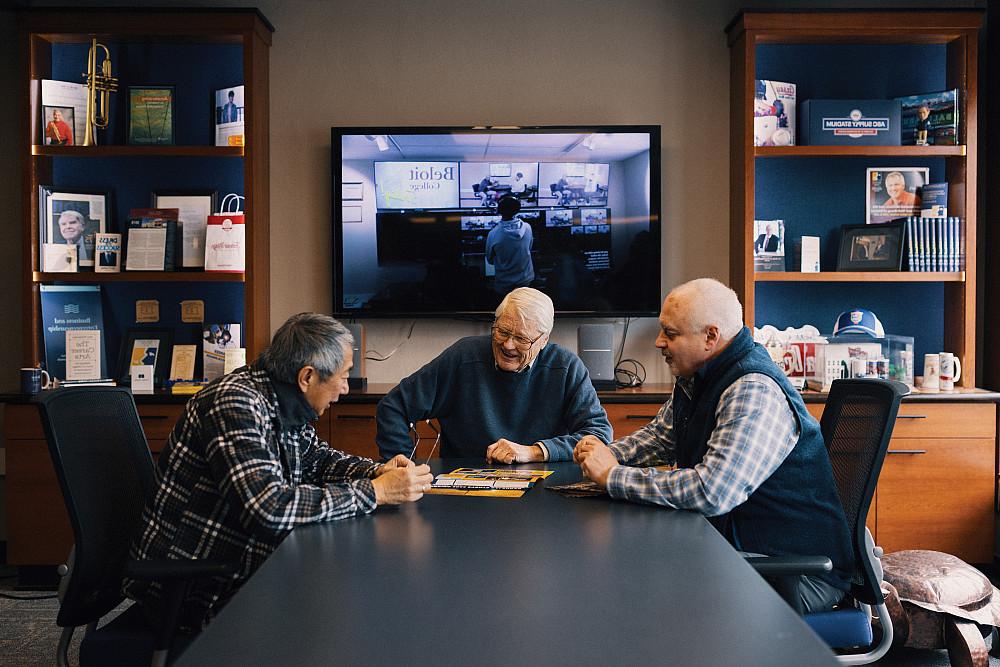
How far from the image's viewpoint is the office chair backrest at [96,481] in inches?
77.0

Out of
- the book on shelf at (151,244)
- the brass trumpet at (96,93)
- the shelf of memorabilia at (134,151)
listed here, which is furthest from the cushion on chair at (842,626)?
the brass trumpet at (96,93)

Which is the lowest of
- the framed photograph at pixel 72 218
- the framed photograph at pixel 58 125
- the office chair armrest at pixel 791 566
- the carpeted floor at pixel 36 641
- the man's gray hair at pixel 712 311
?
the carpeted floor at pixel 36 641

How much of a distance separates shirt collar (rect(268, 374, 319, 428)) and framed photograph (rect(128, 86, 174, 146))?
107 inches

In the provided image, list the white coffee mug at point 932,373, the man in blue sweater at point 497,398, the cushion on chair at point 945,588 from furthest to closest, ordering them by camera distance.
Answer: the white coffee mug at point 932,373 < the cushion on chair at point 945,588 < the man in blue sweater at point 497,398

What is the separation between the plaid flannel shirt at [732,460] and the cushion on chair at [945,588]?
4.54 feet

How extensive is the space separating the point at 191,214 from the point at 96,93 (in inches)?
26.6

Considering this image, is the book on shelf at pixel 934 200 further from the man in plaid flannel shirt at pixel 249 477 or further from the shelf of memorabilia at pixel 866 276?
the man in plaid flannel shirt at pixel 249 477

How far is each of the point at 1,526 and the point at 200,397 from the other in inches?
127

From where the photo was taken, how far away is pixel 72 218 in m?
4.32

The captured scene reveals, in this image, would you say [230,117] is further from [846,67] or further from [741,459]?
[741,459]

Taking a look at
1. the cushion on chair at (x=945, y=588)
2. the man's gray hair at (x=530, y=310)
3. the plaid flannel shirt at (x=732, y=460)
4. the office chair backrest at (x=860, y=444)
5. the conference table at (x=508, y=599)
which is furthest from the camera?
the cushion on chair at (x=945, y=588)

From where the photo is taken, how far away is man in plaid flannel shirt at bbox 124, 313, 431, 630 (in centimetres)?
192

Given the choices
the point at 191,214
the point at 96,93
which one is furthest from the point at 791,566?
the point at 96,93

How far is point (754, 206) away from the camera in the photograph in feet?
14.4
